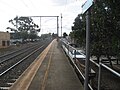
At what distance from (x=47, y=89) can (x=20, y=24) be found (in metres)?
139

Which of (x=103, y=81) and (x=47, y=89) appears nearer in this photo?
(x=103, y=81)

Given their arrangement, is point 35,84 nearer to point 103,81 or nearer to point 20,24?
point 103,81

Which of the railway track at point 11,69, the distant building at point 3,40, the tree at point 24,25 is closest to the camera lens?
the railway track at point 11,69

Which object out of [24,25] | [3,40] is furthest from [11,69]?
[24,25]

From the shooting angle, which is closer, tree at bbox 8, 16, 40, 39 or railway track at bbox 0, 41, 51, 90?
railway track at bbox 0, 41, 51, 90

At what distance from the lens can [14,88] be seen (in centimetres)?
1158

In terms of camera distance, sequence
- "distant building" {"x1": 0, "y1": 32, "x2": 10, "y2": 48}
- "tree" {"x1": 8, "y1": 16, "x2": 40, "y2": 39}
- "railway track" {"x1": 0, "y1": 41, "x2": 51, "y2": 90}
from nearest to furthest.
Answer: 1. "railway track" {"x1": 0, "y1": 41, "x2": 51, "y2": 90}
2. "distant building" {"x1": 0, "y1": 32, "x2": 10, "y2": 48}
3. "tree" {"x1": 8, "y1": 16, "x2": 40, "y2": 39}

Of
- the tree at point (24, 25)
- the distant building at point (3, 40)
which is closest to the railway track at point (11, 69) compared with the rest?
the distant building at point (3, 40)

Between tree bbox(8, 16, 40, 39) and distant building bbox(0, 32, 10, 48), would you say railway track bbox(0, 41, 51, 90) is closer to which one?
distant building bbox(0, 32, 10, 48)

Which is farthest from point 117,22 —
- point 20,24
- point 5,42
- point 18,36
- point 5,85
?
point 20,24

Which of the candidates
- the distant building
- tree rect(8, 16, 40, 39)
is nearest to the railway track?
the distant building

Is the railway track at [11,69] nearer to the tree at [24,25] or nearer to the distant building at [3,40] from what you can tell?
the distant building at [3,40]

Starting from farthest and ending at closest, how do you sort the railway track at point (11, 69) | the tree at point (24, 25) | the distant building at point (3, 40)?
the tree at point (24, 25) → the distant building at point (3, 40) → the railway track at point (11, 69)

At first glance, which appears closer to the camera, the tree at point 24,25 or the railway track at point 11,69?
the railway track at point 11,69
